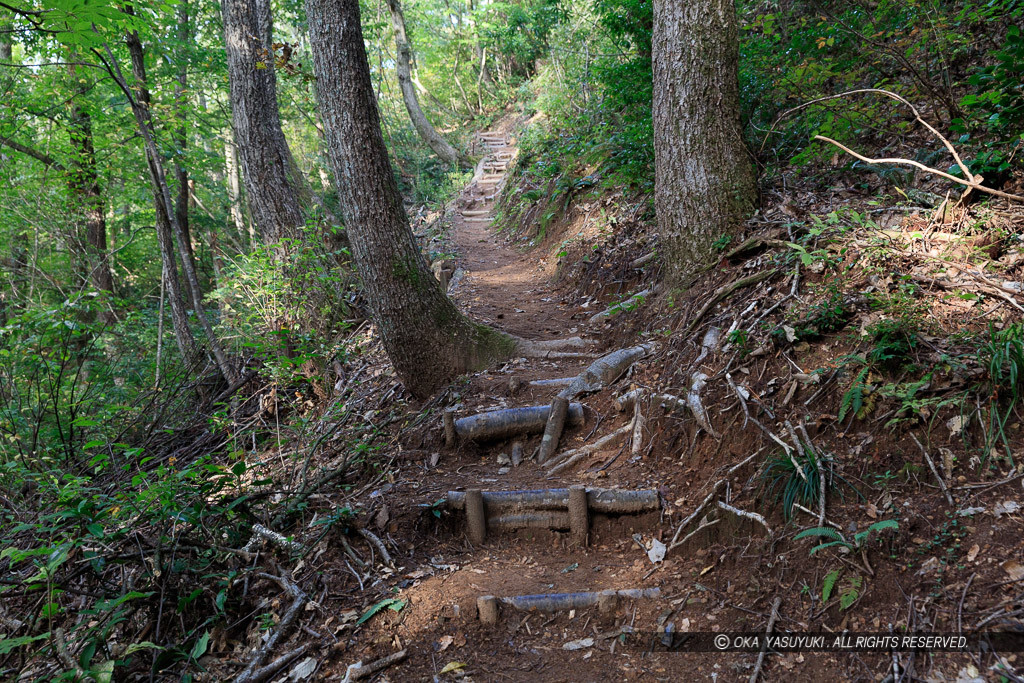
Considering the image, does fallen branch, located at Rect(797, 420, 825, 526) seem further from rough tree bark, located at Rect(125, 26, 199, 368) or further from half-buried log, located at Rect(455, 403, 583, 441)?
rough tree bark, located at Rect(125, 26, 199, 368)

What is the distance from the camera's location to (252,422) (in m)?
7.09

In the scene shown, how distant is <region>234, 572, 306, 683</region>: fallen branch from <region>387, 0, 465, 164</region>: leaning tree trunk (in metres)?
18.9

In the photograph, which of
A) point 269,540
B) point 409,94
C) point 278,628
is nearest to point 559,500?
point 278,628

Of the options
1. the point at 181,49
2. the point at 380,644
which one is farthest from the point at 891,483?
the point at 181,49

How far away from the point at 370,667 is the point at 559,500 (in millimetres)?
1532

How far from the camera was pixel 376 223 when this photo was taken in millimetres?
5430

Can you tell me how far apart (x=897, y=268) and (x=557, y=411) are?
2636 millimetres

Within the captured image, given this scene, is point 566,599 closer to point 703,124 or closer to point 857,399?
point 857,399

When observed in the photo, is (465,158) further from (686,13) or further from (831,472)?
(831,472)

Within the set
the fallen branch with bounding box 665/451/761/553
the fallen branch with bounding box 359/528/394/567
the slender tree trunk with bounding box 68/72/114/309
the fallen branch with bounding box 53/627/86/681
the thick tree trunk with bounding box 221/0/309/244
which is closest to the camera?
the fallen branch with bounding box 53/627/86/681

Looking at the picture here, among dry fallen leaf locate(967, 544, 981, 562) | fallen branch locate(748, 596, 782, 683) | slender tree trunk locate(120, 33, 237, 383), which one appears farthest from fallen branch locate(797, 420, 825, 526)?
slender tree trunk locate(120, 33, 237, 383)

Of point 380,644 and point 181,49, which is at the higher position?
point 181,49

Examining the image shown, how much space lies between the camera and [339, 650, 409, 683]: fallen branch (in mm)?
2939

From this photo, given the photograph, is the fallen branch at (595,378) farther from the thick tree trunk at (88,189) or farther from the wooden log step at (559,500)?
the thick tree trunk at (88,189)
